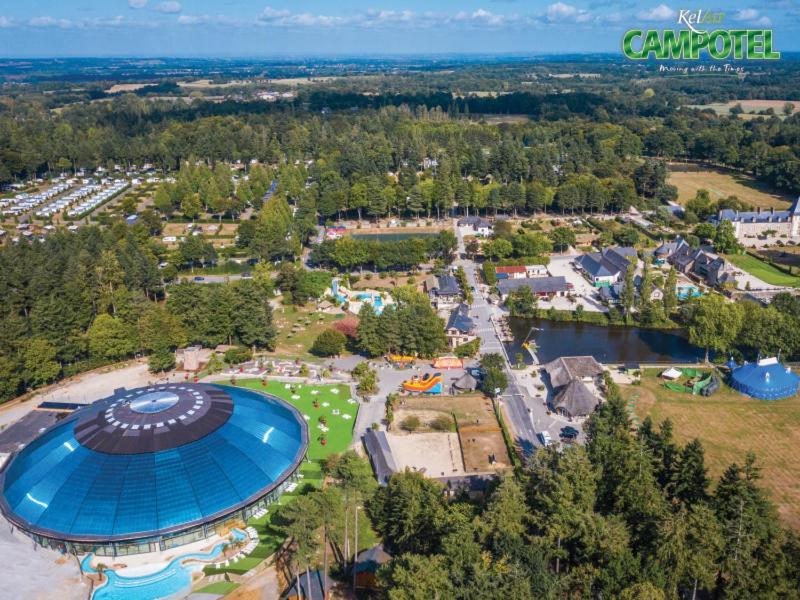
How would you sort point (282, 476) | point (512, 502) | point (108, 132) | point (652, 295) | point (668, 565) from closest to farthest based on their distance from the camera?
1. point (668, 565)
2. point (512, 502)
3. point (282, 476)
4. point (652, 295)
5. point (108, 132)

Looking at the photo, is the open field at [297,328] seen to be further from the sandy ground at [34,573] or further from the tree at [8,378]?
the sandy ground at [34,573]

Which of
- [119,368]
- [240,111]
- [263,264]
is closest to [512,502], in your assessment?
[119,368]

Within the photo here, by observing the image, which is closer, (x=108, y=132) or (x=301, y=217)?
(x=301, y=217)

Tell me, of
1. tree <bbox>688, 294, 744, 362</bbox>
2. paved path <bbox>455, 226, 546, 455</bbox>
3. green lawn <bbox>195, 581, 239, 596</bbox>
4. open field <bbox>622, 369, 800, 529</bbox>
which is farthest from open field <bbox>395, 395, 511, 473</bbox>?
tree <bbox>688, 294, 744, 362</bbox>

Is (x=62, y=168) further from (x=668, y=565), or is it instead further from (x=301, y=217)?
(x=668, y=565)

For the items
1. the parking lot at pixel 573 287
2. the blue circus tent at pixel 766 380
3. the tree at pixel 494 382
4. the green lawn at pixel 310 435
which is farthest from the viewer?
the parking lot at pixel 573 287

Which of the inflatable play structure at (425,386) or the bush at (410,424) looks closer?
the bush at (410,424)

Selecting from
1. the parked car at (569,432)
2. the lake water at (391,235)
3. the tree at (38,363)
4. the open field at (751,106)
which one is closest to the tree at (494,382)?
the parked car at (569,432)
